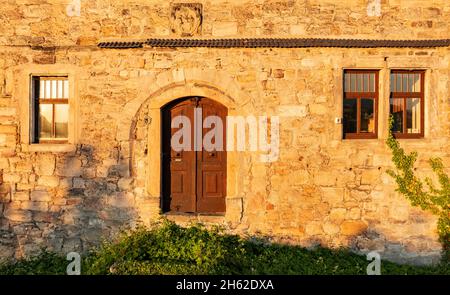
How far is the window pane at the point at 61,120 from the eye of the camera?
7.39 m

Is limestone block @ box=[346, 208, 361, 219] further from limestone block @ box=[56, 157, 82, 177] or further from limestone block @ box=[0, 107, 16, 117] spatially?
limestone block @ box=[0, 107, 16, 117]

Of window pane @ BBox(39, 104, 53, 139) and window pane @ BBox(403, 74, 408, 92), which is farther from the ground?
window pane @ BBox(403, 74, 408, 92)

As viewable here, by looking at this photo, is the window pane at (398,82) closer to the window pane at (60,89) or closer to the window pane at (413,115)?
the window pane at (413,115)

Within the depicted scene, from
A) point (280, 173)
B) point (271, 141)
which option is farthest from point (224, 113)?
point (280, 173)

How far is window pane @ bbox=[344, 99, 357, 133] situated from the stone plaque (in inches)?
113

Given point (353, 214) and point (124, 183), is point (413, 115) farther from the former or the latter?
point (124, 183)

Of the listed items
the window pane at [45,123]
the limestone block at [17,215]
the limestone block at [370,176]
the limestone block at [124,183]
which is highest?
the window pane at [45,123]

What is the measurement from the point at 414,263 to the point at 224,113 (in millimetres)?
4114

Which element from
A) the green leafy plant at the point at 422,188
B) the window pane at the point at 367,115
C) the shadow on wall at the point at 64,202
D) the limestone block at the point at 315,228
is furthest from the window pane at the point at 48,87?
the green leafy plant at the point at 422,188

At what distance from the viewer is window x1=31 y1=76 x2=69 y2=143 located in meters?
7.37

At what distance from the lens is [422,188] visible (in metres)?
7.02

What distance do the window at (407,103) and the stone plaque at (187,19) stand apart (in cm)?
351

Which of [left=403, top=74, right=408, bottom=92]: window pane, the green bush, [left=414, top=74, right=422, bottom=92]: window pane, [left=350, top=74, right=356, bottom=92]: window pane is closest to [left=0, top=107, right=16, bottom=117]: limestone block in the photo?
the green bush

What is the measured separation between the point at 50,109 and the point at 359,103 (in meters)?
5.47
